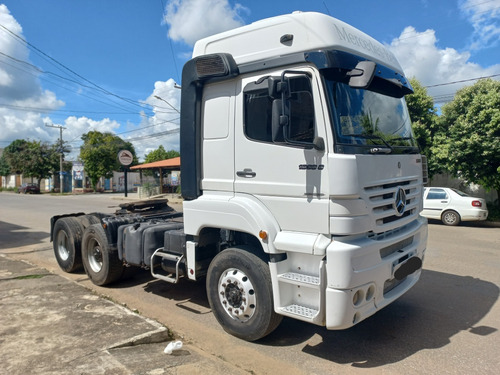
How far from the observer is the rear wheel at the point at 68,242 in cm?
670

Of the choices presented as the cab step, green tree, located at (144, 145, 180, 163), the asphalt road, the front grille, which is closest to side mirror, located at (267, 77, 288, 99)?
the front grille

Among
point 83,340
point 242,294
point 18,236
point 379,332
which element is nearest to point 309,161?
point 242,294

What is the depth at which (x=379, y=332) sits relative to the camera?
13.9 feet

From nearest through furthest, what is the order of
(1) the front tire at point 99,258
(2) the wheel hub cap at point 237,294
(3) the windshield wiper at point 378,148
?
(3) the windshield wiper at point 378,148 < (2) the wheel hub cap at point 237,294 < (1) the front tire at point 99,258

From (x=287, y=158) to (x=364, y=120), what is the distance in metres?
0.89

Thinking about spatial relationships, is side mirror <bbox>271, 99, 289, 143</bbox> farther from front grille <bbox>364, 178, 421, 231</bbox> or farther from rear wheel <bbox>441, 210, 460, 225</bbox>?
rear wheel <bbox>441, 210, 460, 225</bbox>

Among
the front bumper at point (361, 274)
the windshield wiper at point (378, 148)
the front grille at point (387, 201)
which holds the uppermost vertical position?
the windshield wiper at point (378, 148)

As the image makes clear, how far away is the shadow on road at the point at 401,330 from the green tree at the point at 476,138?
33.3ft

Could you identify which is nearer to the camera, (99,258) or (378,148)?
(378,148)

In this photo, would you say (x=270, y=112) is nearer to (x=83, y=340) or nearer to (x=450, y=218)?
(x=83, y=340)

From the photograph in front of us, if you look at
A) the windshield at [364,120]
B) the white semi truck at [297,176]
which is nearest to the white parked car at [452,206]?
the white semi truck at [297,176]

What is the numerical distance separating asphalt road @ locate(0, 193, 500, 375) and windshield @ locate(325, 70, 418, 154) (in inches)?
80.9

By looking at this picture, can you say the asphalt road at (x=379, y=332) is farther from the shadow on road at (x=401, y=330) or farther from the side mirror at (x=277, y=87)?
the side mirror at (x=277, y=87)

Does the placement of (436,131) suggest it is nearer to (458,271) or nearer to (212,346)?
(458,271)
